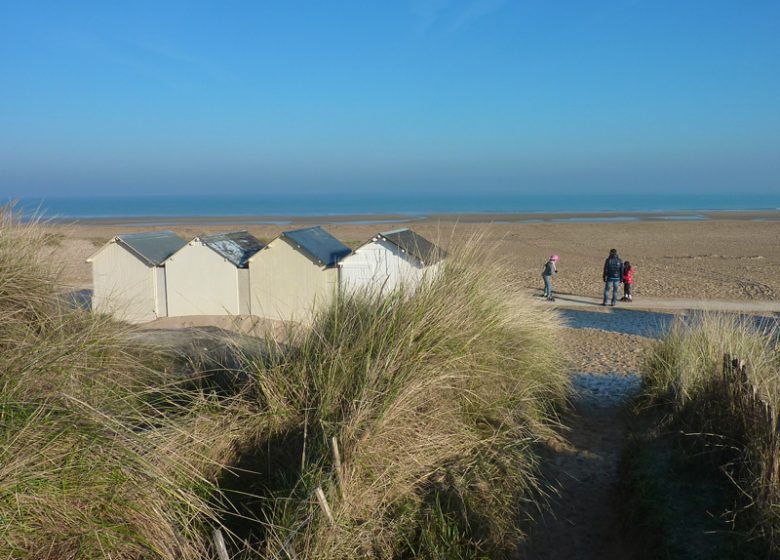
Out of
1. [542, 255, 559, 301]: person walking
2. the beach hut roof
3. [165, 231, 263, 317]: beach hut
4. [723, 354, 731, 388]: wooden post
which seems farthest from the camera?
[542, 255, 559, 301]: person walking

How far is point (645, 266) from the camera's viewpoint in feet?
79.7

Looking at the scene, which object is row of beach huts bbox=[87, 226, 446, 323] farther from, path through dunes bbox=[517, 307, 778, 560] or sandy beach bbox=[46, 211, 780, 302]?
path through dunes bbox=[517, 307, 778, 560]

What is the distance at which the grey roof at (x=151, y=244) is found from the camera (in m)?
12.8

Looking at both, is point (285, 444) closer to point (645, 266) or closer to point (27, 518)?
point (27, 518)

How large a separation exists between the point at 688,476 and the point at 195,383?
4.11m

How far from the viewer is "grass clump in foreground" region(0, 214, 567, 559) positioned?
2.93m

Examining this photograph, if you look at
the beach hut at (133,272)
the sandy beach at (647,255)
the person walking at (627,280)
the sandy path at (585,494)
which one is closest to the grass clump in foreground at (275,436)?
the sandy path at (585,494)

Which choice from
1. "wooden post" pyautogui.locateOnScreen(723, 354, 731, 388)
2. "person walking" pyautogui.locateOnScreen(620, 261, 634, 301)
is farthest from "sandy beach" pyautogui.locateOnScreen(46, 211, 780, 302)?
"wooden post" pyautogui.locateOnScreen(723, 354, 731, 388)

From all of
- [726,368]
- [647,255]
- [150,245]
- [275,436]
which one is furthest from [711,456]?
[647,255]

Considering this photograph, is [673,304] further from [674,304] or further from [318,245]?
[318,245]

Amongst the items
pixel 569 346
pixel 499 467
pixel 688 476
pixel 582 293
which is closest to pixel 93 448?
pixel 499 467

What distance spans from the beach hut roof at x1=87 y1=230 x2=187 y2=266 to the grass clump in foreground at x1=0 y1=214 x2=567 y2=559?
7.33 metres

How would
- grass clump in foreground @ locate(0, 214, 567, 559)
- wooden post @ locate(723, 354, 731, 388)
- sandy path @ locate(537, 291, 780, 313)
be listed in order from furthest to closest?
sandy path @ locate(537, 291, 780, 313) < wooden post @ locate(723, 354, 731, 388) < grass clump in foreground @ locate(0, 214, 567, 559)

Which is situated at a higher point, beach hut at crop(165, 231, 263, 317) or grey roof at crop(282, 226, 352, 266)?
grey roof at crop(282, 226, 352, 266)
